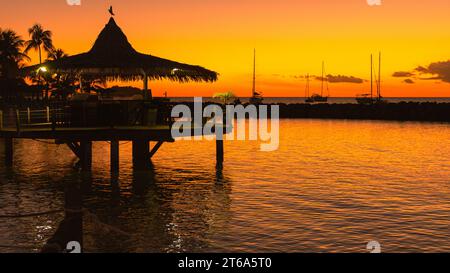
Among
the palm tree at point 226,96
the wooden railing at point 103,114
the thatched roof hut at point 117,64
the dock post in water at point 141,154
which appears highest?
the thatched roof hut at point 117,64

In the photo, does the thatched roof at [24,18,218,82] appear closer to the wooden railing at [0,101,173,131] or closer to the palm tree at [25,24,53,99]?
the wooden railing at [0,101,173,131]

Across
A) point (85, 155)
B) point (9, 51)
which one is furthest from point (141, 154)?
point (9, 51)

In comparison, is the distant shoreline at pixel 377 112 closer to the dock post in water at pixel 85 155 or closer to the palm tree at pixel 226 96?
the palm tree at pixel 226 96

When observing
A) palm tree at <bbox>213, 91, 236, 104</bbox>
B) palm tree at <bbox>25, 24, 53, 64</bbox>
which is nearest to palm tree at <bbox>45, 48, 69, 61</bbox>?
palm tree at <bbox>25, 24, 53, 64</bbox>

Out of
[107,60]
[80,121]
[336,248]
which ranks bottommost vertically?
[336,248]

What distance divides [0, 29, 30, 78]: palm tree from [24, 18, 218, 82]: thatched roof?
150 ft

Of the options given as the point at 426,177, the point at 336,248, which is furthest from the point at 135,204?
the point at 426,177

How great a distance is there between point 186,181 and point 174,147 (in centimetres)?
1785

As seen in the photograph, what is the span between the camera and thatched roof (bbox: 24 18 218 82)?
22422 mm

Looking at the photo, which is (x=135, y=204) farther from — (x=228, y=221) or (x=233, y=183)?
(x=233, y=183)

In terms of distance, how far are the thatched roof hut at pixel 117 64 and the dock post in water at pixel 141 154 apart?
2297 millimetres

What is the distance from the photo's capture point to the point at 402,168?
29531mm

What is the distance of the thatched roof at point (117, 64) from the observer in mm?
22422

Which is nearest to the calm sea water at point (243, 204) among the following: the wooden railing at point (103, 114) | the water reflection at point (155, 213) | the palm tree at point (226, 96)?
the water reflection at point (155, 213)
